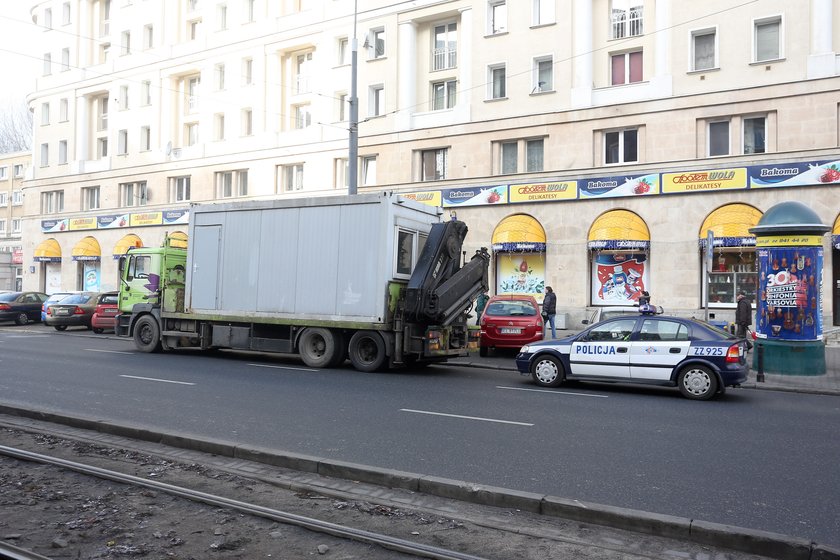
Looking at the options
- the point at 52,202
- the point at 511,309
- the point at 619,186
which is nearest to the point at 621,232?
the point at 619,186

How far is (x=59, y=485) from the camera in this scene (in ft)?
20.3

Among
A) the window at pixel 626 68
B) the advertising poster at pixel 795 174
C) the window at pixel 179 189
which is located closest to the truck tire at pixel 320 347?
the advertising poster at pixel 795 174

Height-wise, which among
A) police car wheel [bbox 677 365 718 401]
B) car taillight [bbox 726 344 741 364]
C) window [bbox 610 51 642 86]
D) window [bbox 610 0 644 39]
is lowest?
police car wheel [bbox 677 365 718 401]

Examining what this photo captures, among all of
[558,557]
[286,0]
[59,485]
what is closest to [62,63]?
[286,0]

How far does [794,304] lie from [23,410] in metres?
14.2

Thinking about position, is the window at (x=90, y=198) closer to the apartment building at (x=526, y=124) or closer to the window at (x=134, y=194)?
the apartment building at (x=526, y=124)

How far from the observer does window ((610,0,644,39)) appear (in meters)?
26.7

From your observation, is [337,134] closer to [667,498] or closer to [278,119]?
[278,119]

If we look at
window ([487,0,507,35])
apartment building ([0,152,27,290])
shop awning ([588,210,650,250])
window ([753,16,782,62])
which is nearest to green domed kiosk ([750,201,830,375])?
shop awning ([588,210,650,250])

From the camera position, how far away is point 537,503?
18.2 feet

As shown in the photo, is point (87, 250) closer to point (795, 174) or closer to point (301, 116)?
point (301, 116)

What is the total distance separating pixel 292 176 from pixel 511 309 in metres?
19.9

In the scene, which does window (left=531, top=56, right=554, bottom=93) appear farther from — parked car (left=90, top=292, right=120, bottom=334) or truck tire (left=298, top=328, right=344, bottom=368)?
parked car (left=90, top=292, right=120, bottom=334)

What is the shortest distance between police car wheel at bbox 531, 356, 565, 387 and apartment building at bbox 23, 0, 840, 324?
6.88 metres
